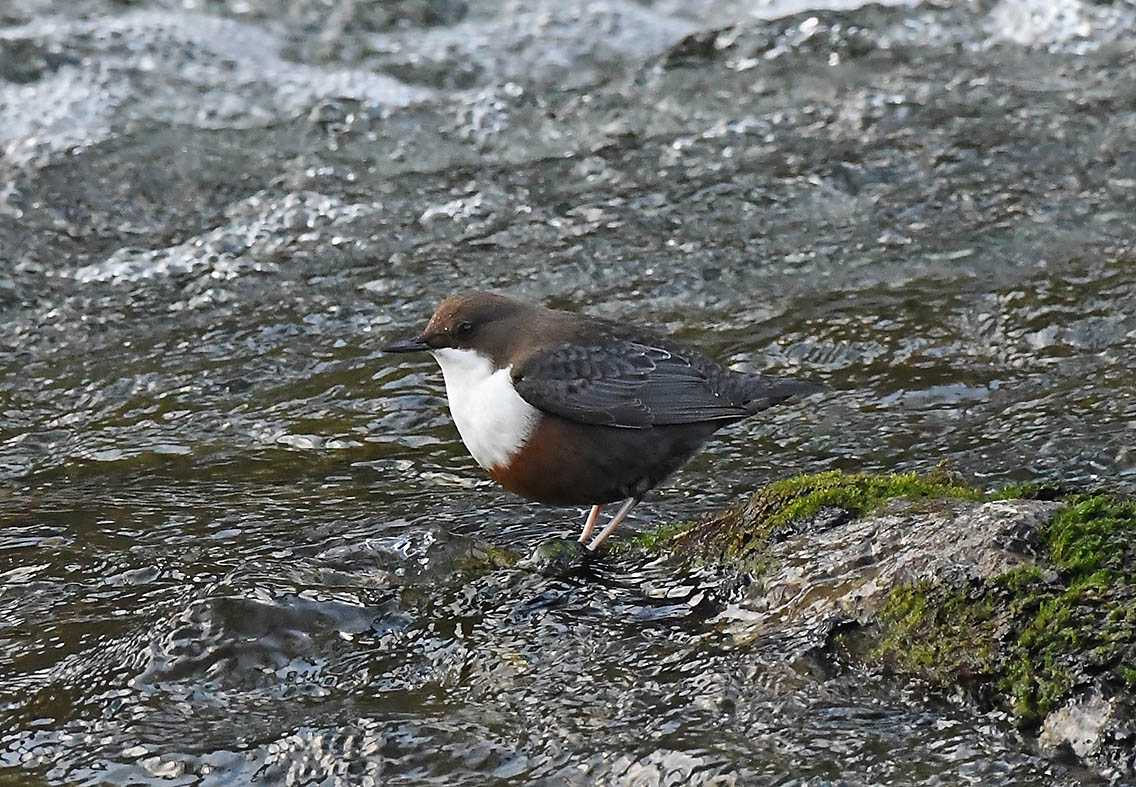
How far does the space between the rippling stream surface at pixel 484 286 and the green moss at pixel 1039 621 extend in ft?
0.26

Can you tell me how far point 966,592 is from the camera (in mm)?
2963

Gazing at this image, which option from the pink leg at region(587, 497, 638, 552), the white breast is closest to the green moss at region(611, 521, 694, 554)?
the pink leg at region(587, 497, 638, 552)

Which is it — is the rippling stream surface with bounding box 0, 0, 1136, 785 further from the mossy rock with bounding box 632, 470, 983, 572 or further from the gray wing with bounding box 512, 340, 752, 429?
the gray wing with bounding box 512, 340, 752, 429

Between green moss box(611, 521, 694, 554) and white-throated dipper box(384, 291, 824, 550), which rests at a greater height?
white-throated dipper box(384, 291, 824, 550)

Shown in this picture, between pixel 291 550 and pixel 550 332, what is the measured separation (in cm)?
90

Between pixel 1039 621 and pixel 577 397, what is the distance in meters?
1.54

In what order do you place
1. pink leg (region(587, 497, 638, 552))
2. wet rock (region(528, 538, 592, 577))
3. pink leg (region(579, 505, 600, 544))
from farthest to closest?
pink leg (region(579, 505, 600, 544)) < pink leg (region(587, 497, 638, 552)) < wet rock (region(528, 538, 592, 577))

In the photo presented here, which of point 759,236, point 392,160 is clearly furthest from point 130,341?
point 759,236

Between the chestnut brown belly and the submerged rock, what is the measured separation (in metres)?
0.47

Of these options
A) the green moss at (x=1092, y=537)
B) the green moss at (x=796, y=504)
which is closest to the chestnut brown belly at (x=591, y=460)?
the green moss at (x=796, y=504)

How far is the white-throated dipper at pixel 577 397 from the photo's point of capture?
3980 mm

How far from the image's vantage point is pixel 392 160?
7.48 meters

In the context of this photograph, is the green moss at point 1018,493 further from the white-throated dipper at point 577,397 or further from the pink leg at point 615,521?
the pink leg at point 615,521

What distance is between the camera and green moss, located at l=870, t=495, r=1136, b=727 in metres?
2.72
